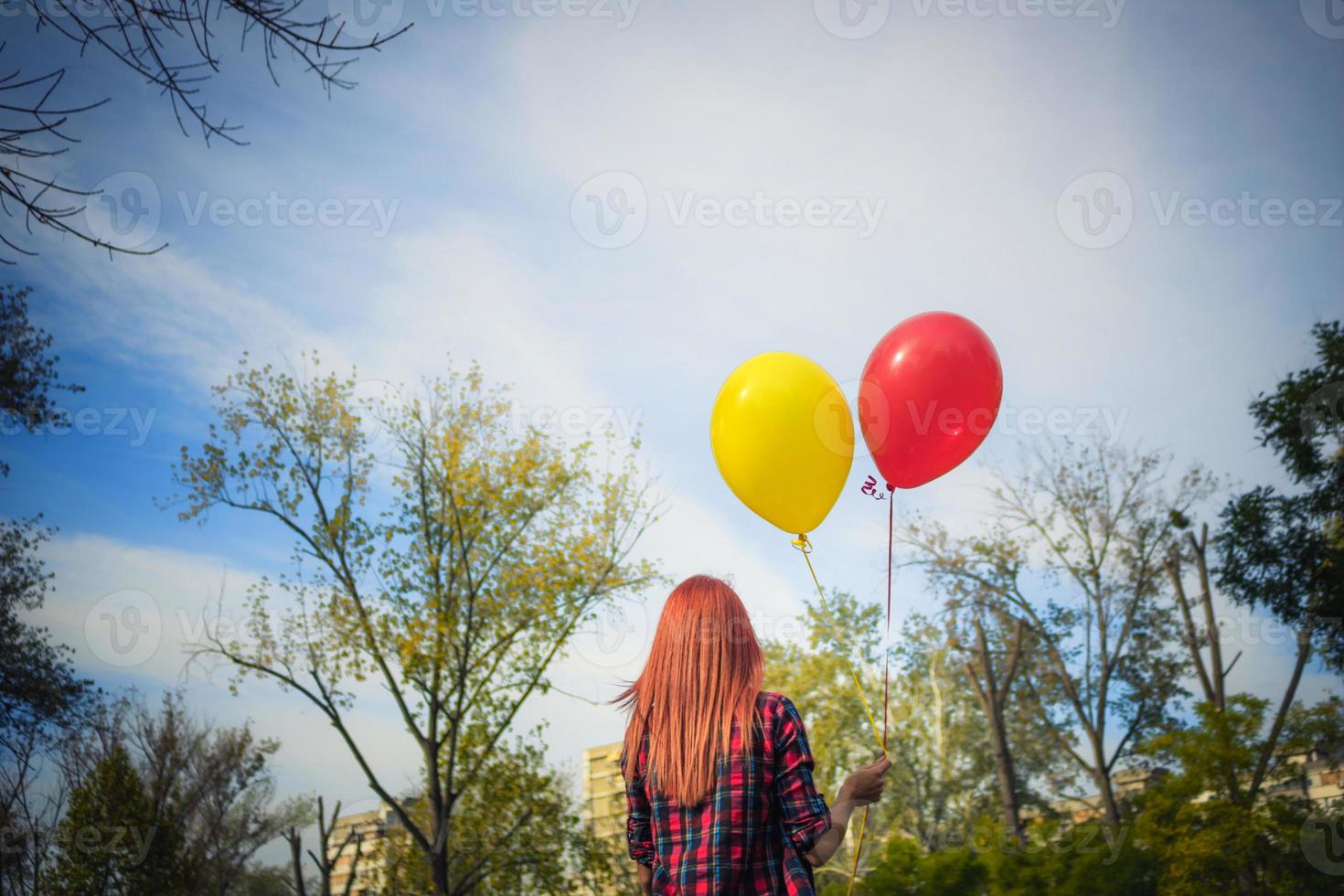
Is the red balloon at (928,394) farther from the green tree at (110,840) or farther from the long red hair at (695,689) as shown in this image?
the green tree at (110,840)

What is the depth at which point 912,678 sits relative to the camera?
20172mm

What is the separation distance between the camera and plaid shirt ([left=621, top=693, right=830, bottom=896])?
1.93 meters

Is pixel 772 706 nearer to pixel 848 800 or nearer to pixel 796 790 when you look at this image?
pixel 796 790

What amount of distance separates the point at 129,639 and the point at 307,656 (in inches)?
116

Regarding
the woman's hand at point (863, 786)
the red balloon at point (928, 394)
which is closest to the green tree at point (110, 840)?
the red balloon at point (928, 394)

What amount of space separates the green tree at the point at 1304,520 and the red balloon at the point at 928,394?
12.2 meters


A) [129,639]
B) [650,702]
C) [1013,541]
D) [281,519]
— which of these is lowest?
[650,702]

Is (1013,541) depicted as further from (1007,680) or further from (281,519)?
(281,519)

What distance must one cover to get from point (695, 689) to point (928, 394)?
2400 millimetres

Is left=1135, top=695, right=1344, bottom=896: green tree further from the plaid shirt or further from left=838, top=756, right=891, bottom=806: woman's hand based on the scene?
the plaid shirt

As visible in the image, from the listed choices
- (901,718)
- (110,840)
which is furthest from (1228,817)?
(110,840)

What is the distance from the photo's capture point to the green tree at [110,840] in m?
14.2

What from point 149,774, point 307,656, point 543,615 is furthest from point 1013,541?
point 149,774

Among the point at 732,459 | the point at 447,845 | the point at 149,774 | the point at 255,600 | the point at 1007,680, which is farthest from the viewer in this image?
the point at 149,774
